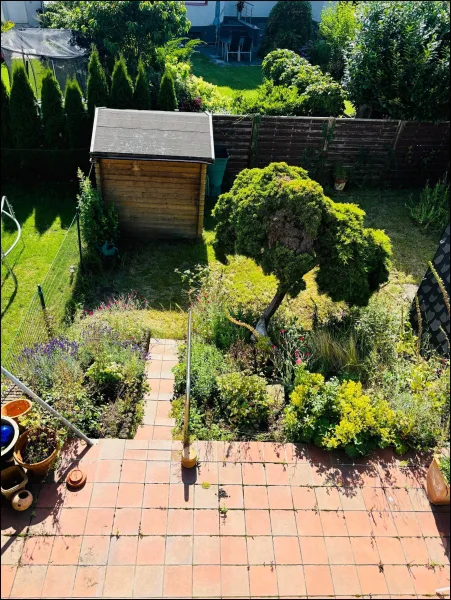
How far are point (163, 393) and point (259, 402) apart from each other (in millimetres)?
1231

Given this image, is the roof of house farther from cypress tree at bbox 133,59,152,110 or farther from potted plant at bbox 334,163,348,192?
potted plant at bbox 334,163,348,192

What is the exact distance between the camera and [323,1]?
22.5m

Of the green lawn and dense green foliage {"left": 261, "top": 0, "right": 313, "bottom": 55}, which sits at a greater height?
dense green foliage {"left": 261, "top": 0, "right": 313, "bottom": 55}

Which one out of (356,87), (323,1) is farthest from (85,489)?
(323,1)

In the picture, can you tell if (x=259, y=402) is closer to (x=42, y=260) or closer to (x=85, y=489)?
(x=85, y=489)

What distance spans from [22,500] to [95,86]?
8.43m

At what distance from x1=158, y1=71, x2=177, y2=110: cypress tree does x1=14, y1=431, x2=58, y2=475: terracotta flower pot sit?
8184mm

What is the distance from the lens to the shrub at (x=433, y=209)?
31.0 feet

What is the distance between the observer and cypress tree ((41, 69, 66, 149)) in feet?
30.1

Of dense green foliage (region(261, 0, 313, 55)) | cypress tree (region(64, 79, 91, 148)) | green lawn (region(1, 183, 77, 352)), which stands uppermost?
dense green foliage (region(261, 0, 313, 55))

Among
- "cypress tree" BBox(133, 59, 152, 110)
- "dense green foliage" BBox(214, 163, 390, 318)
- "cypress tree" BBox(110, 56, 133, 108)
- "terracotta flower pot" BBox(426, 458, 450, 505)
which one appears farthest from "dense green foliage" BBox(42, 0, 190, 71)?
"terracotta flower pot" BBox(426, 458, 450, 505)

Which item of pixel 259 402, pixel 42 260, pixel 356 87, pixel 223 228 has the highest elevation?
pixel 356 87

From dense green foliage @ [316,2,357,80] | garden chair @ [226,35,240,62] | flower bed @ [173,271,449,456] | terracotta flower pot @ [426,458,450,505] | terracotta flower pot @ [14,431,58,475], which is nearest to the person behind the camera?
terracotta flower pot @ [14,431,58,475]

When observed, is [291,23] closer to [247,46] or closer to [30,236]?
[247,46]
